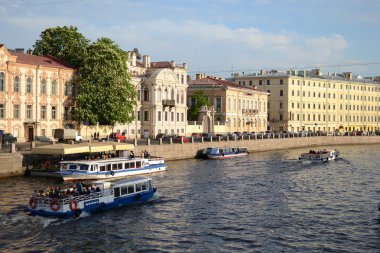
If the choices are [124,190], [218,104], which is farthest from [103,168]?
[218,104]

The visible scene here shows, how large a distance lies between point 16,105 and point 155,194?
30.7 metres

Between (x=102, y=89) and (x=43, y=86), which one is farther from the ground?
(x=43, y=86)

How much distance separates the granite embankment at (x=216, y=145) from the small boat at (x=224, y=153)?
176cm

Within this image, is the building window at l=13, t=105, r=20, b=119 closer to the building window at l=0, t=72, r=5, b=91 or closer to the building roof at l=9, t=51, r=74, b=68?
the building window at l=0, t=72, r=5, b=91

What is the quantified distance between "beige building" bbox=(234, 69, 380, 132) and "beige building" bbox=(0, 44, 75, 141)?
220 ft

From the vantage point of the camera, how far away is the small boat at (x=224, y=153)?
2776 inches

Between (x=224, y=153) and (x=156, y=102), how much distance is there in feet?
56.7

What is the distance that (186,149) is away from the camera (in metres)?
69.1

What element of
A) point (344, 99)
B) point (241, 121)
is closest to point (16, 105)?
point (241, 121)

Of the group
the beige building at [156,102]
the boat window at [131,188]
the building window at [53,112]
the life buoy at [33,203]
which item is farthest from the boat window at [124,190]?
the beige building at [156,102]

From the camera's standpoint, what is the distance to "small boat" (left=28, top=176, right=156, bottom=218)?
103ft

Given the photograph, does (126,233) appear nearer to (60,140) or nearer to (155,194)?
(155,194)

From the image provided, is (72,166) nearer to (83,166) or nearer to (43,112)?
(83,166)

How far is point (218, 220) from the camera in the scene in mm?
32000
